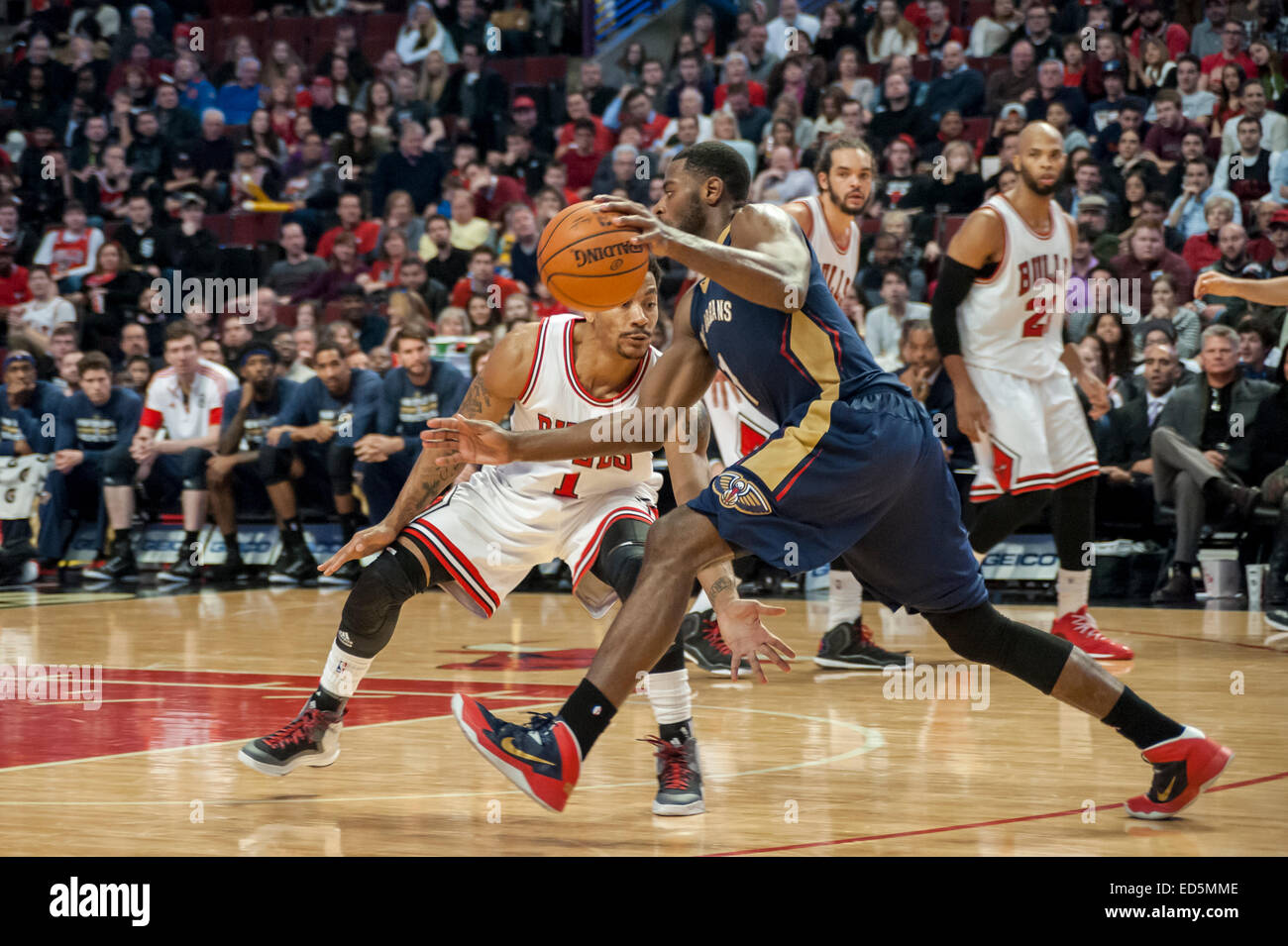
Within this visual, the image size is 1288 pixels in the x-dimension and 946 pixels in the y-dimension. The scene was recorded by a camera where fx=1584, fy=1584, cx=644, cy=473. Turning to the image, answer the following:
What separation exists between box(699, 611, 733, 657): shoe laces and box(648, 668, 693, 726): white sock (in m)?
2.36

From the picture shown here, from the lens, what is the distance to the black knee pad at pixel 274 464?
415 inches

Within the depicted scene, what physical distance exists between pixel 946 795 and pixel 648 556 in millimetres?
1096

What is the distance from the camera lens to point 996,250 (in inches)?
268

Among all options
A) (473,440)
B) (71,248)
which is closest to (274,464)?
(71,248)

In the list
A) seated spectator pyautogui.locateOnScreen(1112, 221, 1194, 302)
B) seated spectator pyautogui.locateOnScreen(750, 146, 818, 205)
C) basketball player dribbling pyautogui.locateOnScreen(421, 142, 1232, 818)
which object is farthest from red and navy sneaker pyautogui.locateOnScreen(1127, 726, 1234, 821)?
seated spectator pyautogui.locateOnScreen(750, 146, 818, 205)

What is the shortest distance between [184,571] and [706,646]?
5.26 metres

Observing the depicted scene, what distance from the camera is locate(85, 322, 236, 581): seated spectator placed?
10.8 metres

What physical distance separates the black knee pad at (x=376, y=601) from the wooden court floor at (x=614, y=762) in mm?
398

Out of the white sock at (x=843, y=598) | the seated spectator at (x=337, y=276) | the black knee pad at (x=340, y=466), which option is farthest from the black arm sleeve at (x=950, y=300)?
the seated spectator at (x=337, y=276)

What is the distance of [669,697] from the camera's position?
426 centimetres

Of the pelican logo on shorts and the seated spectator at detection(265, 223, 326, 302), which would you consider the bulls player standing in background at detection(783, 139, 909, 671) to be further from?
the seated spectator at detection(265, 223, 326, 302)

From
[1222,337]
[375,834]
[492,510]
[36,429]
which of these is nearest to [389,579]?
[492,510]

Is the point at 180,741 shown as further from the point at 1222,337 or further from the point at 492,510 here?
the point at 1222,337

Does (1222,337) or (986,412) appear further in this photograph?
(1222,337)
